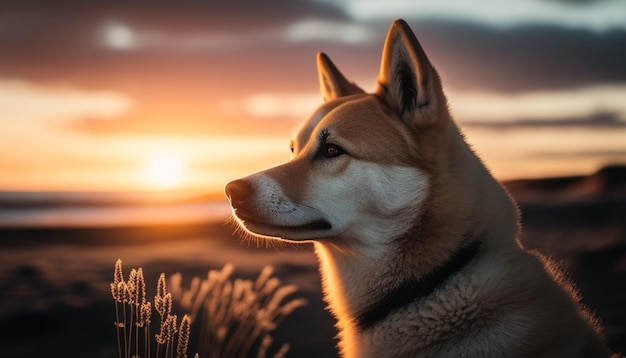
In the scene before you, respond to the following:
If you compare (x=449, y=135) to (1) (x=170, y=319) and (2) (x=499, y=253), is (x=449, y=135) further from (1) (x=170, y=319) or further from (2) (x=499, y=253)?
(1) (x=170, y=319)

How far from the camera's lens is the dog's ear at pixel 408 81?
337cm

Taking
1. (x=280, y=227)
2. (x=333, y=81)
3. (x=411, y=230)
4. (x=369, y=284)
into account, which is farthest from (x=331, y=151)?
(x=333, y=81)

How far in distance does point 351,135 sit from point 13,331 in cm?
577

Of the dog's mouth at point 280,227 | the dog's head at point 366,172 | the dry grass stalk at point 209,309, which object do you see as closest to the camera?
the dog's head at point 366,172

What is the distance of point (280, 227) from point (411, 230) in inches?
27.5

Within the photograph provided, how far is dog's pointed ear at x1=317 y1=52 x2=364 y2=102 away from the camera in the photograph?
4.39m

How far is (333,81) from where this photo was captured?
4.41 meters

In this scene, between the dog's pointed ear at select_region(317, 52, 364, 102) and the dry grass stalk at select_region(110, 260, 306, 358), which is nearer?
the dry grass stalk at select_region(110, 260, 306, 358)

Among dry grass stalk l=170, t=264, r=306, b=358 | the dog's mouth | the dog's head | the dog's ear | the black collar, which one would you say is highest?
Answer: the dog's ear

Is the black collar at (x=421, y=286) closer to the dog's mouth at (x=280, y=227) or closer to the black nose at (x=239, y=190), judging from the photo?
the dog's mouth at (x=280, y=227)

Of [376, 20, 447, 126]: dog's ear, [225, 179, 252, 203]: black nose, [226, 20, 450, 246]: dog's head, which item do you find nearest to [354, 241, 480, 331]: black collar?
[226, 20, 450, 246]: dog's head

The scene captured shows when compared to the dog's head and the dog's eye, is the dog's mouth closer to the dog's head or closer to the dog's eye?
the dog's head

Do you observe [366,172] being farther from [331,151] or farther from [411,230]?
[411,230]

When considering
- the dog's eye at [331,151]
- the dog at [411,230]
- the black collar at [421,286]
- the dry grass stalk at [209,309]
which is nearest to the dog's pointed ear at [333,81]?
the dog at [411,230]
